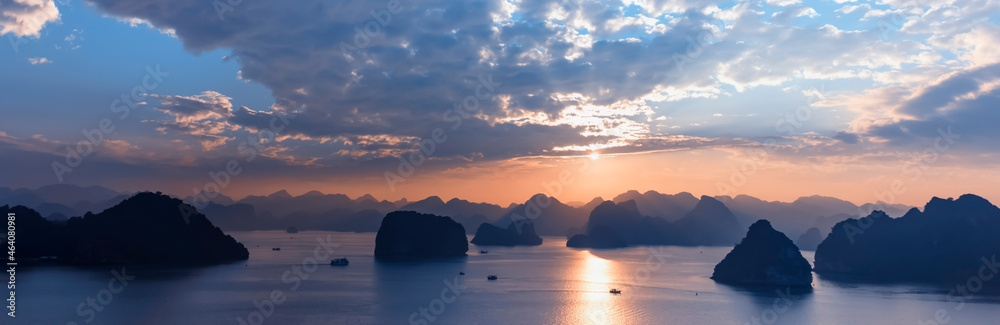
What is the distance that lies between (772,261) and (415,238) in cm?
10753

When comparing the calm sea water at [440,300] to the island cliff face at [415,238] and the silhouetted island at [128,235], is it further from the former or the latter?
the island cliff face at [415,238]

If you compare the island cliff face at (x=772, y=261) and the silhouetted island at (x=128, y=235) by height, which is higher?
the silhouetted island at (x=128, y=235)

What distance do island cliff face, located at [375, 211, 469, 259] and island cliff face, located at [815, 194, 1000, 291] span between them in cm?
10323

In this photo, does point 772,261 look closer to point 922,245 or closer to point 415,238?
point 922,245

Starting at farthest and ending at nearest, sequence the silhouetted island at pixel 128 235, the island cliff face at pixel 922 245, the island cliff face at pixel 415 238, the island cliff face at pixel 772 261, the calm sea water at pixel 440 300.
Result: 1. the island cliff face at pixel 415 238
2. the silhouetted island at pixel 128 235
3. the island cliff face at pixel 922 245
4. the island cliff face at pixel 772 261
5. the calm sea water at pixel 440 300

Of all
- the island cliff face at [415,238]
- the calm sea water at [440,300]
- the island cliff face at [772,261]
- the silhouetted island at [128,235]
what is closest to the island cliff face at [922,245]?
the calm sea water at [440,300]

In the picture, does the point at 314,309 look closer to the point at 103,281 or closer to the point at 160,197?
the point at 103,281

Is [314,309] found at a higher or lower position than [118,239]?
lower

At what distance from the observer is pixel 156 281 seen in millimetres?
102438

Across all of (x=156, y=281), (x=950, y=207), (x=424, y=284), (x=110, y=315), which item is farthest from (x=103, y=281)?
(x=950, y=207)

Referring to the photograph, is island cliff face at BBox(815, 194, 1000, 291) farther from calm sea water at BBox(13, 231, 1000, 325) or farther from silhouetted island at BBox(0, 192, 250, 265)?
silhouetted island at BBox(0, 192, 250, 265)

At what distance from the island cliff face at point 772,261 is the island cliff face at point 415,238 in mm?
100288

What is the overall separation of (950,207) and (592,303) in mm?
89301

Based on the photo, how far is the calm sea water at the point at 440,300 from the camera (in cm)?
7475
